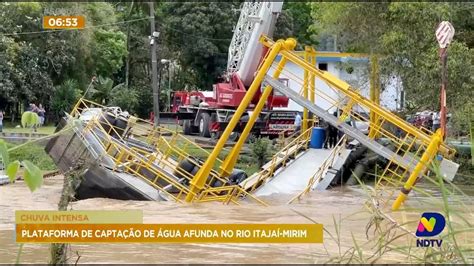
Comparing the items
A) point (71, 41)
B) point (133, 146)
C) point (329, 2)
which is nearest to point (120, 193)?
point (133, 146)

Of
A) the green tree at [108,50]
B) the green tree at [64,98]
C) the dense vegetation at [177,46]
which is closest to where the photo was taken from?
the dense vegetation at [177,46]

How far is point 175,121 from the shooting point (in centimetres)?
3381

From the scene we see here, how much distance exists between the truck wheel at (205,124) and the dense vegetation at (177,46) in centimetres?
539

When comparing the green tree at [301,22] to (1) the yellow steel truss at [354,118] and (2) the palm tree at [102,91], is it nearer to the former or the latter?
(2) the palm tree at [102,91]

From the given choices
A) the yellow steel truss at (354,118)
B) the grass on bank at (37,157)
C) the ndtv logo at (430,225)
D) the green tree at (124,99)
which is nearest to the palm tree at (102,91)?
the green tree at (124,99)

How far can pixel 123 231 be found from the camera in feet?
22.6

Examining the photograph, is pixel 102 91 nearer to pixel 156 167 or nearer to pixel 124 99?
pixel 124 99

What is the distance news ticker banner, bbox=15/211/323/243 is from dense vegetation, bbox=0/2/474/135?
39.2 feet

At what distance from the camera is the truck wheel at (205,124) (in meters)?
31.5

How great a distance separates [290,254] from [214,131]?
21.4 metres

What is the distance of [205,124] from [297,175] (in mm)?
13064

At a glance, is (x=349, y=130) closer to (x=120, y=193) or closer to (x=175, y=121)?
(x=120, y=193)

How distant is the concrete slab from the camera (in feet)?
58.3

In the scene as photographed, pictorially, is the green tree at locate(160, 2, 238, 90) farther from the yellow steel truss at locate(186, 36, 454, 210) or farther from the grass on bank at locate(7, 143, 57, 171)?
the yellow steel truss at locate(186, 36, 454, 210)
